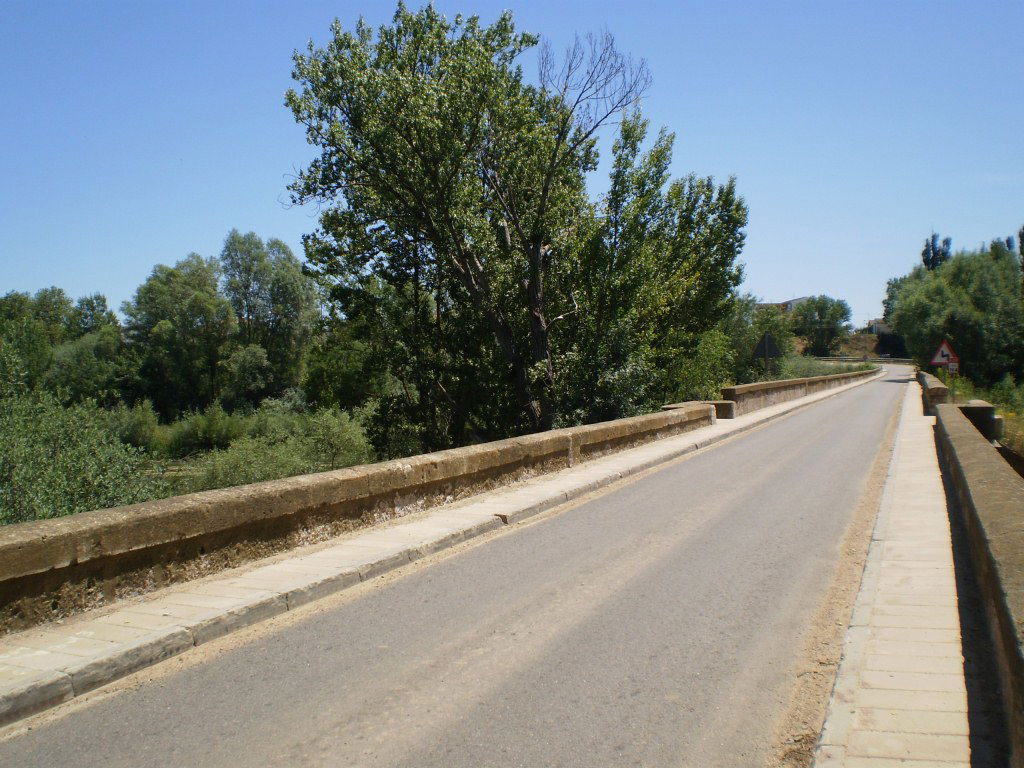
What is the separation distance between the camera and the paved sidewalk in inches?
147

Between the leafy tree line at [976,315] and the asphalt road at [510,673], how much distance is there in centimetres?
5175

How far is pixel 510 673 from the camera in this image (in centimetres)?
478

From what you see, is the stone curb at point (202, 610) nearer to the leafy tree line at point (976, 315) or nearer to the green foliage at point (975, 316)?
the leafy tree line at point (976, 315)

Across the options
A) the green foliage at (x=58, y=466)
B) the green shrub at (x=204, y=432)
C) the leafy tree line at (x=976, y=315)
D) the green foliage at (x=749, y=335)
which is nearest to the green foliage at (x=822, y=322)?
the leafy tree line at (x=976, y=315)

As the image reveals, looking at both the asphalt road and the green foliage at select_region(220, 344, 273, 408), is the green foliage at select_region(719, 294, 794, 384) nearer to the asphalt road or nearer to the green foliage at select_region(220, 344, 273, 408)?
the green foliage at select_region(220, 344, 273, 408)

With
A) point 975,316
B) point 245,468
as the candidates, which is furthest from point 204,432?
point 975,316

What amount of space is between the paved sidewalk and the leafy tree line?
164 feet

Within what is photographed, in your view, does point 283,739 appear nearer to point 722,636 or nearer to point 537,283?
point 722,636

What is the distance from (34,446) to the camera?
17531 mm

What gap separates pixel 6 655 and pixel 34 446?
1457 cm

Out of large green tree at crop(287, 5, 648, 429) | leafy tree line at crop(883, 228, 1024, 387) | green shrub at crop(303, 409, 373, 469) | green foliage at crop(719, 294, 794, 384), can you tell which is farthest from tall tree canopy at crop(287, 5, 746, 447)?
leafy tree line at crop(883, 228, 1024, 387)

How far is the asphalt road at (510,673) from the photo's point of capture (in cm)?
385

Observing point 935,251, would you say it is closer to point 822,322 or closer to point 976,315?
point 822,322

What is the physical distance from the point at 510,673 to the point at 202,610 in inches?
94.3
